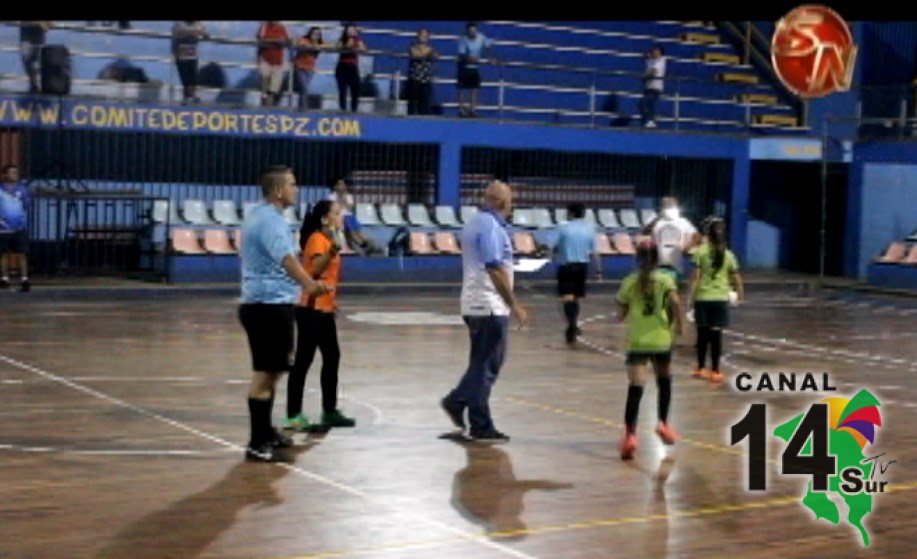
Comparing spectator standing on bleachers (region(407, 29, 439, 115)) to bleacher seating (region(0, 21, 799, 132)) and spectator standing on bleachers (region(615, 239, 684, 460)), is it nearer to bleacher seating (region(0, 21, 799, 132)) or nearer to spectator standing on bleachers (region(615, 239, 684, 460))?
bleacher seating (region(0, 21, 799, 132))

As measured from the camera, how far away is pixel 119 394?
1295 centimetres

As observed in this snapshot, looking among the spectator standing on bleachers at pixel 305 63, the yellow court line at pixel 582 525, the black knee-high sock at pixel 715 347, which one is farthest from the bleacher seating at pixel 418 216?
the yellow court line at pixel 582 525

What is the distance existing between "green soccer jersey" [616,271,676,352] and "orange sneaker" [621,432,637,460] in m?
0.68

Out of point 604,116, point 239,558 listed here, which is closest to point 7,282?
point 604,116

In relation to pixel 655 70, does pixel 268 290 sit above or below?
below

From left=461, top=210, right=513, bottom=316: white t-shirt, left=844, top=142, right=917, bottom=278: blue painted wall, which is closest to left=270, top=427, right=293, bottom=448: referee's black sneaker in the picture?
left=461, top=210, right=513, bottom=316: white t-shirt

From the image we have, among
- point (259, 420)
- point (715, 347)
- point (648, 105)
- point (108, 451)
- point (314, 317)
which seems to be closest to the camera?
point (259, 420)

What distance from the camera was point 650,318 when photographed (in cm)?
1038

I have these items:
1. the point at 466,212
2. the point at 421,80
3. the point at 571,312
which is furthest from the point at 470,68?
the point at 571,312

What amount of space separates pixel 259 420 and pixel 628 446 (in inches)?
104

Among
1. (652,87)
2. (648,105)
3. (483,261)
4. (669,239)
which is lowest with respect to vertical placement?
(669,239)

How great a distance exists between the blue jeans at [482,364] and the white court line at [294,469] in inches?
69.4

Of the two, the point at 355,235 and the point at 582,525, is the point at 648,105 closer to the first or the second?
the point at 355,235

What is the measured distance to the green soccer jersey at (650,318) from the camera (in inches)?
407
